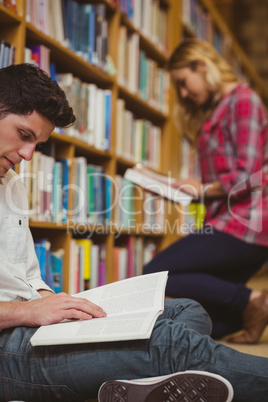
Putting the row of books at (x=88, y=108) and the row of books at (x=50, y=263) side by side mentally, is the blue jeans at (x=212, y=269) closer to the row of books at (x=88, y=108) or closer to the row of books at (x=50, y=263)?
the row of books at (x=50, y=263)

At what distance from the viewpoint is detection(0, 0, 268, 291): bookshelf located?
1.95 m

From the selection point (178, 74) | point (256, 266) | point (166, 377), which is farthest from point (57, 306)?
point (178, 74)

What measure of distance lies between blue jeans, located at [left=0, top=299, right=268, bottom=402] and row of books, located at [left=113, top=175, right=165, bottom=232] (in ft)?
4.85

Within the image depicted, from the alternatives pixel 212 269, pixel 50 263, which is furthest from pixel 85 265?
pixel 212 269

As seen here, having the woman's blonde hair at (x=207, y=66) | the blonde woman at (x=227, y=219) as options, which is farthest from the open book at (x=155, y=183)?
the woman's blonde hair at (x=207, y=66)

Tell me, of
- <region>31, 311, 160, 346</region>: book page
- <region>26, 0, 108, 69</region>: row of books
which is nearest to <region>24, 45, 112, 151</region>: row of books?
<region>26, 0, 108, 69</region>: row of books

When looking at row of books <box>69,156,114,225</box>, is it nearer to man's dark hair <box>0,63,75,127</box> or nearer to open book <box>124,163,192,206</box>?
open book <box>124,163,192,206</box>

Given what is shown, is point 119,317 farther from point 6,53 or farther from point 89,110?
point 89,110

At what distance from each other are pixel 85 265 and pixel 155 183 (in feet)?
1.57

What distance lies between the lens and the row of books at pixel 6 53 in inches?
64.5

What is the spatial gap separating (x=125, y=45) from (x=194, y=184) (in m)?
0.92

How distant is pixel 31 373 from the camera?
1028 millimetres

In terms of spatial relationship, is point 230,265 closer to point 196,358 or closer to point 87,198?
point 87,198

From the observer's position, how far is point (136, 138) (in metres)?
2.79
